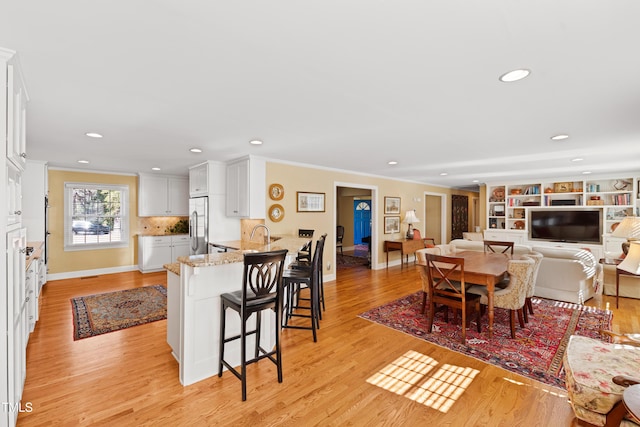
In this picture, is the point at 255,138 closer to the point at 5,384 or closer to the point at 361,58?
the point at 361,58

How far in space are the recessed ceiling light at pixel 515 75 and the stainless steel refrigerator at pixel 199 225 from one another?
15.2 feet

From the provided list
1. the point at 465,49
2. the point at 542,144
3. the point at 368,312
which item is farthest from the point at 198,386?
the point at 542,144

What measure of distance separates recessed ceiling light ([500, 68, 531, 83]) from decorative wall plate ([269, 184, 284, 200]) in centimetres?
372

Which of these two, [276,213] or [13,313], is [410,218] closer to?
[276,213]

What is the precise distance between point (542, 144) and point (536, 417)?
3.31m

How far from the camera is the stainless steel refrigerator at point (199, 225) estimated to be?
5.20 metres

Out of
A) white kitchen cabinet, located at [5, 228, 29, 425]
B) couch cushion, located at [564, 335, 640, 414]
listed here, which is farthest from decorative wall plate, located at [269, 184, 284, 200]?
couch cushion, located at [564, 335, 640, 414]

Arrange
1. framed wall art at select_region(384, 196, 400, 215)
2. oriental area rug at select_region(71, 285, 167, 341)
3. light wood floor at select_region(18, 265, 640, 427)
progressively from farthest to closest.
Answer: framed wall art at select_region(384, 196, 400, 215) < oriental area rug at select_region(71, 285, 167, 341) < light wood floor at select_region(18, 265, 640, 427)

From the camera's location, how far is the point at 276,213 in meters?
5.12

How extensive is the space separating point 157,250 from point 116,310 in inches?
107

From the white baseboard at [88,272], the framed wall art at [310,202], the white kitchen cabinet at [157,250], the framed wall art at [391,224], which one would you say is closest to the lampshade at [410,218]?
the framed wall art at [391,224]

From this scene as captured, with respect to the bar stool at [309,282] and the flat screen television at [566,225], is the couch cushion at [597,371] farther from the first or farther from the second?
the flat screen television at [566,225]

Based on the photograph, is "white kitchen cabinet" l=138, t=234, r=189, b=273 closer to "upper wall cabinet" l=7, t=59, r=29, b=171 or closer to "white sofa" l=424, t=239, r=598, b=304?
"upper wall cabinet" l=7, t=59, r=29, b=171

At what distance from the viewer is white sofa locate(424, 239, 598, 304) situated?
14.5 ft
